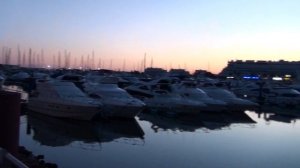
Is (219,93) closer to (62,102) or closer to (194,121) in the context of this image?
(194,121)

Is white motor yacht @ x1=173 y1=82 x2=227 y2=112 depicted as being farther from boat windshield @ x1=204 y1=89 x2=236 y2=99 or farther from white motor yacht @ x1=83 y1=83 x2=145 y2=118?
white motor yacht @ x1=83 y1=83 x2=145 y2=118

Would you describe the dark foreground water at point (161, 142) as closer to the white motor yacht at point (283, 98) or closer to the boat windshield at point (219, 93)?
the boat windshield at point (219, 93)

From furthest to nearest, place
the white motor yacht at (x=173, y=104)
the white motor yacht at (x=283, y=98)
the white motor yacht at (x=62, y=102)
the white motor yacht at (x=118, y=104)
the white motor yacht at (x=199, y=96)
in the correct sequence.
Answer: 1. the white motor yacht at (x=283, y=98)
2. the white motor yacht at (x=199, y=96)
3. the white motor yacht at (x=173, y=104)
4. the white motor yacht at (x=118, y=104)
5. the white motor yacht at (x=62, y=102)

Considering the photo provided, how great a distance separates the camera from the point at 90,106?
27.4m

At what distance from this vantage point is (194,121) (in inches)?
1299

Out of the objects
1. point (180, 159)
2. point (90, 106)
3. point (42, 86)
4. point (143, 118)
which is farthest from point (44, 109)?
point (180, 159)

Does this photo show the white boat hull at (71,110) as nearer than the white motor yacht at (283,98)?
Yes

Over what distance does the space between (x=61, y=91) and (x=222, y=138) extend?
10.8 m

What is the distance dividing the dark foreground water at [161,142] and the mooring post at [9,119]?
26.9ft

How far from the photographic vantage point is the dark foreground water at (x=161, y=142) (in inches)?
733

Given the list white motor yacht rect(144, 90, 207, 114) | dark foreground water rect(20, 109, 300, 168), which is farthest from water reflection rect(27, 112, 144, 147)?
white motor yacht rect(144, 90, 207, 114)

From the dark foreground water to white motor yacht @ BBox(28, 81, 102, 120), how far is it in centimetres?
56

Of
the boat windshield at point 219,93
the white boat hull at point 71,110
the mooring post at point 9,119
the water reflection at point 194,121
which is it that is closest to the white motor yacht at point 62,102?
the white boat hull at point 71,110

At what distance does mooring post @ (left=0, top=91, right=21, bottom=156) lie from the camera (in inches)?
313
